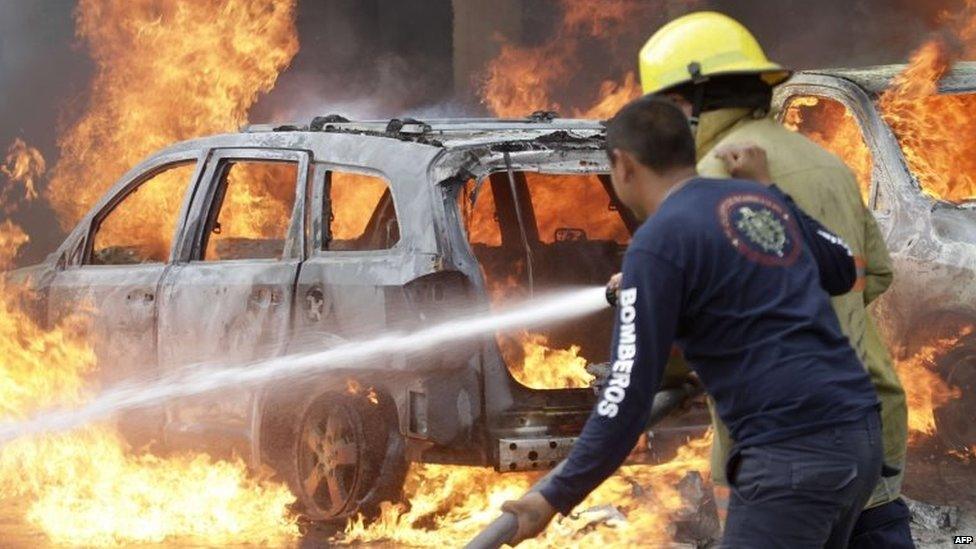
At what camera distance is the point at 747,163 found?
3592 millimetres

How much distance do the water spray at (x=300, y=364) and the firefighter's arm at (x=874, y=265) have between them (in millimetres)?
2385

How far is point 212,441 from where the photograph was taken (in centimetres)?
710

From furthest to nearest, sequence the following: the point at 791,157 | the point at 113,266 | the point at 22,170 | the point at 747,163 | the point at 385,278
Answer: the point at 22,170 < the point at 113,266 < the point at 385,278 < the point at 791,157 < the point at 747,163

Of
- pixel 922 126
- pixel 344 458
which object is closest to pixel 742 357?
pixel 344 458

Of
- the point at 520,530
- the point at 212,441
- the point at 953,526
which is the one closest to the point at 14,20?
the point at 212,441

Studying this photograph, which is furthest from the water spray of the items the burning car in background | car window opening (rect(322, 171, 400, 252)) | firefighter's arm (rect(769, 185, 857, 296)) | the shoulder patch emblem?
the shoulder patch emblem

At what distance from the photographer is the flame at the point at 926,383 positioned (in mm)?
7715

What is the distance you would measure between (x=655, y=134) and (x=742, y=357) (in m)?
0.55

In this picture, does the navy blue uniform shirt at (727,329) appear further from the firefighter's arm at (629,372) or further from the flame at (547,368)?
the flame at (547,368)

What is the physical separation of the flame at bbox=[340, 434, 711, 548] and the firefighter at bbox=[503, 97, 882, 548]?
315cm

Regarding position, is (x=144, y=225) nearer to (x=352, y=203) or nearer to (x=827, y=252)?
(x=352, y=203)

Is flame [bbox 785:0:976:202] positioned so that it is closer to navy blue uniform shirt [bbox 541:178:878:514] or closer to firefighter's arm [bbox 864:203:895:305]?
firefighter's arm [bbox 864:203:895:305]

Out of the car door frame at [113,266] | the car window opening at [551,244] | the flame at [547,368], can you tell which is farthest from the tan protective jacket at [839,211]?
Answer: the car door frame at [113,266]

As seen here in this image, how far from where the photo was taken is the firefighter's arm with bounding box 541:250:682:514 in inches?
121
